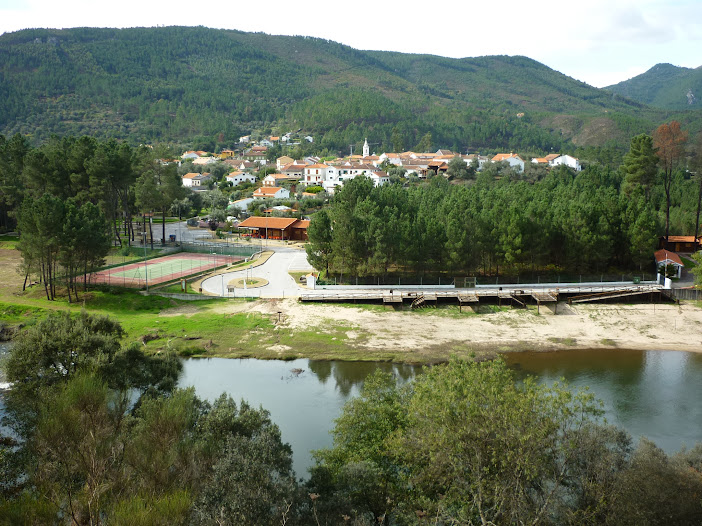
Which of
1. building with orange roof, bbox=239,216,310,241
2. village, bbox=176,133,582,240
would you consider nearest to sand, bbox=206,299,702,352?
building with orange roof, bbox=239,216,310,241

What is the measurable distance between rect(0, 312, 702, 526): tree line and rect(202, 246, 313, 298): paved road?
24.9 m

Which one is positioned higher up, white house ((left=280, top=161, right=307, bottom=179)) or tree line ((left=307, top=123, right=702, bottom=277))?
white house ((left=280, top=161, right=307, bottom=179))

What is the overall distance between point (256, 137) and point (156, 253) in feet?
407

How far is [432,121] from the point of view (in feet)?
581

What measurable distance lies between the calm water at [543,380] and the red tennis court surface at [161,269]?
17.9m

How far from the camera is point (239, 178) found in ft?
343

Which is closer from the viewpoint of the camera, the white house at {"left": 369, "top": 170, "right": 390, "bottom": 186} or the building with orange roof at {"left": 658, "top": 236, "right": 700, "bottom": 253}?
the building with orange roof at {"left": 658, "top": 236, "right": 700, "bottom": 253}

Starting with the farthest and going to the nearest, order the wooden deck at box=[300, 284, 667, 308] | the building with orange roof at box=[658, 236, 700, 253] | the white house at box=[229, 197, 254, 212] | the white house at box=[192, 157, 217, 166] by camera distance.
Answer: the white house at box=[192, 157, 217, 166] < the white house at box=[229, 197, 254, 212] < the building with orange roof at box=[658, 236, 700, 253] < the wooden deck at box=[300, 284, 667, 308]

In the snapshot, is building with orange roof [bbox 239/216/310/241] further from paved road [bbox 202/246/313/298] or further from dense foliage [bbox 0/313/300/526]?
dense foliage [bbox 0/313/300/526]

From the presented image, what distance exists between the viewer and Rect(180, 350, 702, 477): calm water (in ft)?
76.2

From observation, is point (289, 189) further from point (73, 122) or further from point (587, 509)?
point (73, 122)

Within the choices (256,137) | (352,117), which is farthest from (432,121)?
(256,137)

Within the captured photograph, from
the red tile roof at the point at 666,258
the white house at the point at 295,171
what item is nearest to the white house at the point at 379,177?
the white house at the point at 295,171

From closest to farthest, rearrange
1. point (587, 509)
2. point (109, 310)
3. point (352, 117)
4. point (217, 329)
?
point (587, 509) → point (217, 329) → point (109, 310) → point (352, 117)
